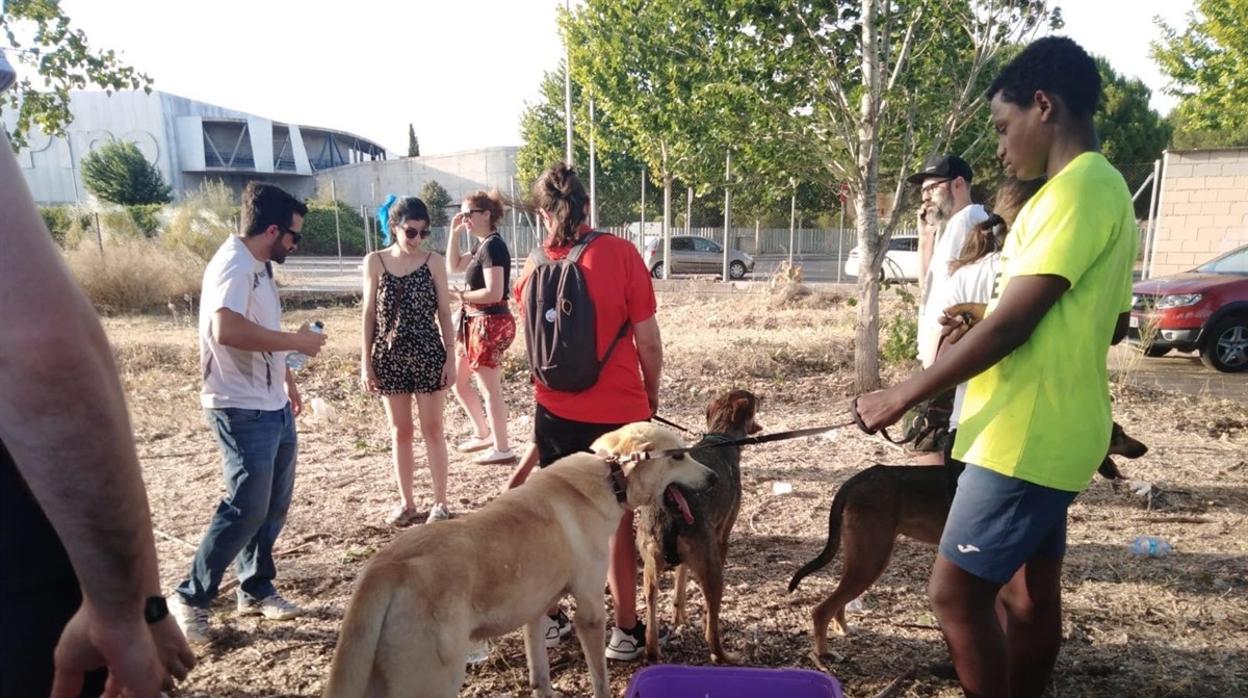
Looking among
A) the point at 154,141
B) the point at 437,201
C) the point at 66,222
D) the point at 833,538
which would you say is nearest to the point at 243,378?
the point at 833,538

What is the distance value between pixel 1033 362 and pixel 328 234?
41.1 metres

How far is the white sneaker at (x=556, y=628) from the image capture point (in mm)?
3459

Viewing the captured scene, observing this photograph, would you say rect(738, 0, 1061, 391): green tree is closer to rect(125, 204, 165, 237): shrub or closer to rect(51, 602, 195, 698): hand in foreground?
rect(51, 602, 195, 698): hand in foreground

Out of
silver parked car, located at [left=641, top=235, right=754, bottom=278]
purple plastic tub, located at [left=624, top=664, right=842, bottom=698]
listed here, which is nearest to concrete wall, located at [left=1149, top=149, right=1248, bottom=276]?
purple plastic tub, located at [left=624, top=664, right=842, bottom=698]

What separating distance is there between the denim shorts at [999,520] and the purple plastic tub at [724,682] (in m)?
0.81

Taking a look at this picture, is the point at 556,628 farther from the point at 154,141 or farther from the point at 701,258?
the point at 154,141

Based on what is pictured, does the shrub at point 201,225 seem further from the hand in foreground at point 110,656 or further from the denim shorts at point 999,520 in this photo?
the denim shorts at point 999,520

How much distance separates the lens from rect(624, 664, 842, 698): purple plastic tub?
261 centimetres

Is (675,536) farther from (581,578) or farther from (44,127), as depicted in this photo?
(44,127)

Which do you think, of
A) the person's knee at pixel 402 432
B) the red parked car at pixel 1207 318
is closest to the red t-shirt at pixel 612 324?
the person's knee at pixel 402 432

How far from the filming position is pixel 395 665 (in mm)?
2199

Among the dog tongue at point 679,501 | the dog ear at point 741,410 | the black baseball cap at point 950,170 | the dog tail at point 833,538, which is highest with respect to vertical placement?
the black baseball cap at point 950,170

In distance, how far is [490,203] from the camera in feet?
18.8

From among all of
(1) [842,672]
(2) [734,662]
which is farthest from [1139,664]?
(2) [734,662]
